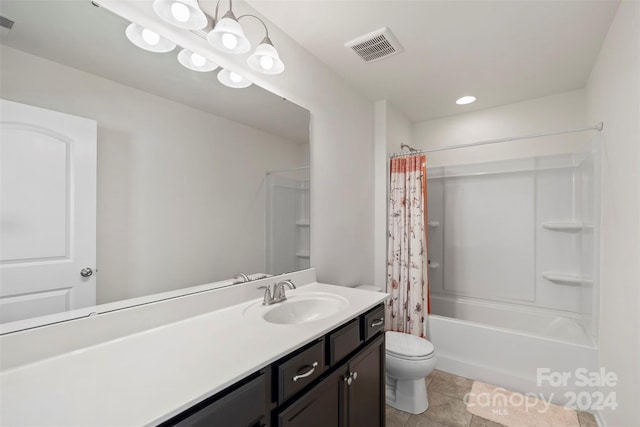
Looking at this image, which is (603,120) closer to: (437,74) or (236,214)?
(437,74)

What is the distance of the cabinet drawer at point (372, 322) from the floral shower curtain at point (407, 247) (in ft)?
3.72

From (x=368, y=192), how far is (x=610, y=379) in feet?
6.54

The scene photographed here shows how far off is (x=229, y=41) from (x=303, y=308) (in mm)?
1360

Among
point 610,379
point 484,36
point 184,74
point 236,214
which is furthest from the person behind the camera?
point 484,36

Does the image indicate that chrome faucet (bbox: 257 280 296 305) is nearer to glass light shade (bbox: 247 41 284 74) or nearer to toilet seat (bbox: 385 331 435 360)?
toilet seat (bbox: 385 331 435 360)

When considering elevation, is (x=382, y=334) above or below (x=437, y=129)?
below

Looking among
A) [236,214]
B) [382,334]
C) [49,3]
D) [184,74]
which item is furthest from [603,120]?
[49,3]

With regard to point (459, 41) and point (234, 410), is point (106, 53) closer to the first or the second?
point (234, 410)

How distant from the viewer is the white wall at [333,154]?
5.89 ft

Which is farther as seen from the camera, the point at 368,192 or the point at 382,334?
the point at 368,192

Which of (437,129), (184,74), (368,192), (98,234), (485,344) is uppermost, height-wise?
(437,129)

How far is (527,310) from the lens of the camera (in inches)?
110

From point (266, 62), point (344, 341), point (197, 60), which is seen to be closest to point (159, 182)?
point (197, 60)

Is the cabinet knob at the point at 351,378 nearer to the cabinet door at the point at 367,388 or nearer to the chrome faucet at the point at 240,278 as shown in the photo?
the cabinet door at the point at 367,388
